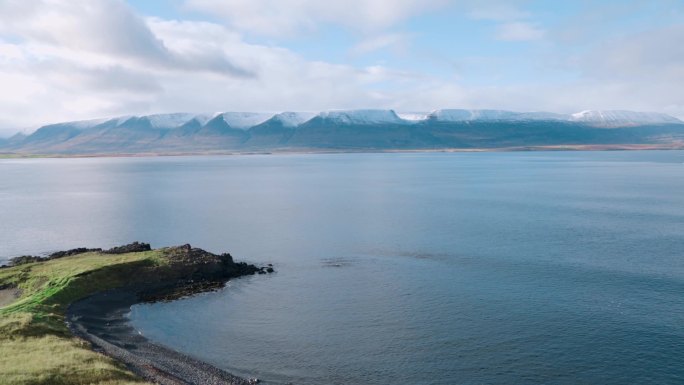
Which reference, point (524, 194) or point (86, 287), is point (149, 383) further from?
point (524, 194)

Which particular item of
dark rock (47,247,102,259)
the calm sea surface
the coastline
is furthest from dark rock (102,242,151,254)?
the coastline

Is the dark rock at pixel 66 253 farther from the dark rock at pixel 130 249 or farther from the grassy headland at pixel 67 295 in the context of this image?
the dark rock at pixel 130 249

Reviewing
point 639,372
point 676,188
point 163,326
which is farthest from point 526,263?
point 676,188

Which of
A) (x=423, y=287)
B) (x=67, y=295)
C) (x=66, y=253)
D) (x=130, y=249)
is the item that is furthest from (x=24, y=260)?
(x=423, y=287)

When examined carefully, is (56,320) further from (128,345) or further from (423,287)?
(423,287)

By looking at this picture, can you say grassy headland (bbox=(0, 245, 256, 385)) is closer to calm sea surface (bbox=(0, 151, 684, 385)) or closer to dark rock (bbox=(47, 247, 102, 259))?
dark rock (bbox=(47, 247, 102, 259))

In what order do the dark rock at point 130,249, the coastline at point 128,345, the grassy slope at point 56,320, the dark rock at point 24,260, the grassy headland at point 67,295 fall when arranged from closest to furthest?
the grassy slope at point 56,320
the grassy headland at point 67,295
the coastline at point 128,345
the dark rock at point 24,260
the dark rock at point 130,249

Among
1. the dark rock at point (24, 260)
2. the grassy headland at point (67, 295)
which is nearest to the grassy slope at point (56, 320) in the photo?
Result: the grassy headland at point (67, 295)
